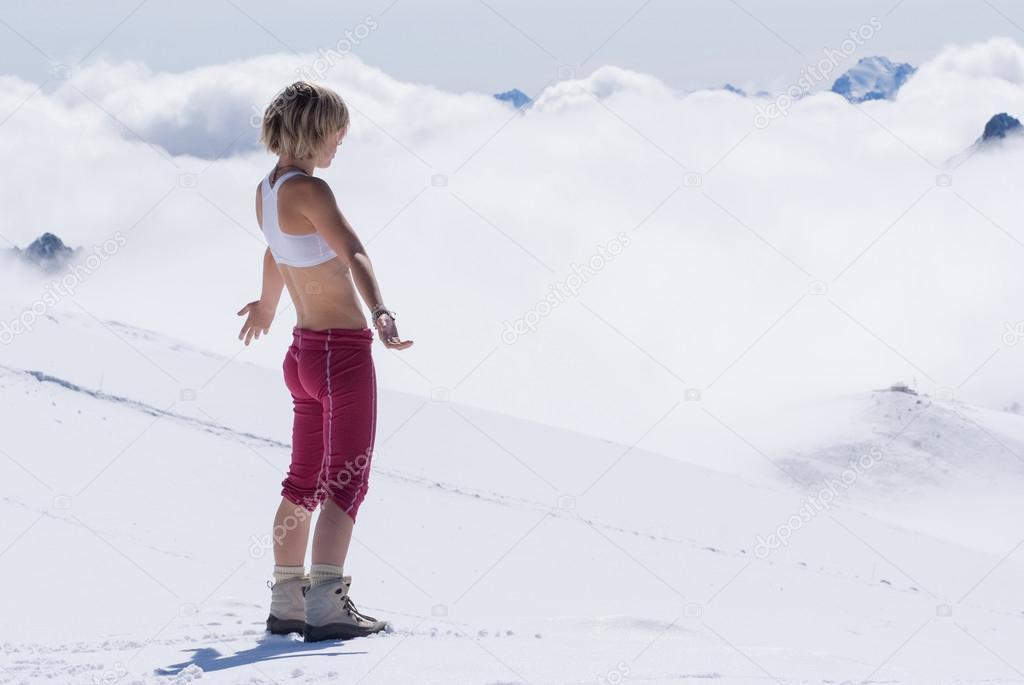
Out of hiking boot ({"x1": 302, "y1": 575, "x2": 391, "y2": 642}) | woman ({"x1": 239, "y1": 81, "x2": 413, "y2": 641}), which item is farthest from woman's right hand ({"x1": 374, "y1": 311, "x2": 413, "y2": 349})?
hiking boot ({"x1": 302, "y1": 575, "x2": 391, "y2": 642})

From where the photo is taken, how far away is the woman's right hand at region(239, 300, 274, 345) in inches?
159

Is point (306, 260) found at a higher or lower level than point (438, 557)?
lower

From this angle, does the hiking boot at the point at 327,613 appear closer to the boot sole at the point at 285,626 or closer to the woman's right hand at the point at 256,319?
the boot sole at the point at 285,626

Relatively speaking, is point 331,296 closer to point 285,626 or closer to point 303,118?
point 303,118

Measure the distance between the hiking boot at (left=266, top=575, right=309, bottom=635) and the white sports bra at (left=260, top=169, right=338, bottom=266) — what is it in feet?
3.97

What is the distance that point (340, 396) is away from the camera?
3.60 metres

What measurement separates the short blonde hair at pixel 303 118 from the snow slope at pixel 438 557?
1719 millimetres

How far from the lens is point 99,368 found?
12.6 m

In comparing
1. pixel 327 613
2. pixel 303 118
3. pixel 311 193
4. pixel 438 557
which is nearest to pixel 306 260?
pixel 311 193

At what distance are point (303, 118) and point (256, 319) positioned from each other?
2.99ft

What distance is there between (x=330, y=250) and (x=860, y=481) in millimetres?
42108

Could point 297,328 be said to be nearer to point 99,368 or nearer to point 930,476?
point 99,368

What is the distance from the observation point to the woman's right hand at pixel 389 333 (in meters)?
3.22

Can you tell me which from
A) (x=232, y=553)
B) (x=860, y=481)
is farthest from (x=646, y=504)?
(x=860, y=481)
